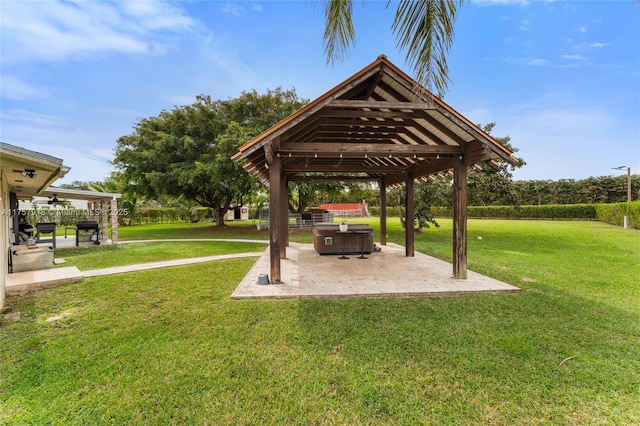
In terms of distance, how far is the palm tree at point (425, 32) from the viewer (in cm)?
294

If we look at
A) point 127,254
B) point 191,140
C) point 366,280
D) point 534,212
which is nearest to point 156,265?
point 127,254

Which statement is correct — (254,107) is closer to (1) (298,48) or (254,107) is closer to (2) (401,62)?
(1) (298,48)

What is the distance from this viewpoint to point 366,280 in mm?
6355

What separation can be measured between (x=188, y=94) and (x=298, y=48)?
58.6 feet

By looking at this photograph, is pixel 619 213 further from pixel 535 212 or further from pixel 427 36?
pixel 427 36

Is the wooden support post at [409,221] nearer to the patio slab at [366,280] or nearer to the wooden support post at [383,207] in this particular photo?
the patio slab at [366,280]

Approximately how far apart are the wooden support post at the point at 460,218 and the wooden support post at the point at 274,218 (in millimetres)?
3884

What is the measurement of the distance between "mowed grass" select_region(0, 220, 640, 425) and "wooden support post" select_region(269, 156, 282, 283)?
1146mm

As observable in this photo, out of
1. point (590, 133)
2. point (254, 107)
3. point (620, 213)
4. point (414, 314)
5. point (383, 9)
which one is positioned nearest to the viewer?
point (383, 9)

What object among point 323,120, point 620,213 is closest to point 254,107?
point 323,120

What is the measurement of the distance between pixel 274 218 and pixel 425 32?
13.6ft

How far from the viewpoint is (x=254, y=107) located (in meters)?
19.1

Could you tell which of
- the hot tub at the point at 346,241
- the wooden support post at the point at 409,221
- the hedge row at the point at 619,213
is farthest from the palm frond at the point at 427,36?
the hedge row at the point at 619,213

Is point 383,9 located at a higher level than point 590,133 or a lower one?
lower
